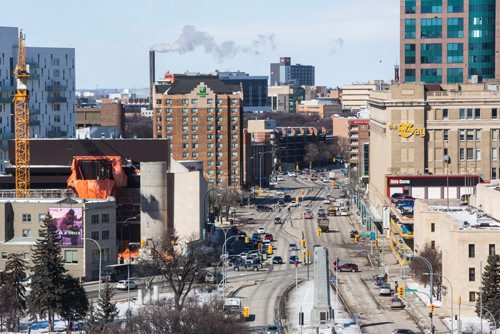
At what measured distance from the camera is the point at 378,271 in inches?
5251

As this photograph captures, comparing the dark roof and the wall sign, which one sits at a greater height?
the wall sign

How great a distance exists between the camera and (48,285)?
101000 mm

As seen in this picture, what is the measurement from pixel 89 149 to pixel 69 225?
21.3 m

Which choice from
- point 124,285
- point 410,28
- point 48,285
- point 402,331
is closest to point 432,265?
point 402,331

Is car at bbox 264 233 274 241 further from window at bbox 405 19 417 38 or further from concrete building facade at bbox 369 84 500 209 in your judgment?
window at bbox 405 19 417 38

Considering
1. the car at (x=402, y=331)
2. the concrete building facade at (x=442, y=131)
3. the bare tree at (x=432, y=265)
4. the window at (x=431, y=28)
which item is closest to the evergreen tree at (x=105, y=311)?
the car at (x=402, y=331)

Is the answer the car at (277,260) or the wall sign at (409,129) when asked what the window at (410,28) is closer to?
the wall sign at (409,129)

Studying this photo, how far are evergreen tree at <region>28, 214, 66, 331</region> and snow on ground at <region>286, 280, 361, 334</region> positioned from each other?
55.1 ft

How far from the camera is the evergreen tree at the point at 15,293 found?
99.9m

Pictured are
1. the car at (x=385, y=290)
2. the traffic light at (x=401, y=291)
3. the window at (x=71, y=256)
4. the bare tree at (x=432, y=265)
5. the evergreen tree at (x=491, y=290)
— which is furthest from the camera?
the window at (x=71, y=256)

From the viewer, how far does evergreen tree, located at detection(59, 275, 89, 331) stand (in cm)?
10019

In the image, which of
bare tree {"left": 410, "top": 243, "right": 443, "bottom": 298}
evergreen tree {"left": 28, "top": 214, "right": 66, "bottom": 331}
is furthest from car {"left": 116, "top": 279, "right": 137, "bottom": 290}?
bare tree {"left": 410, "top": 243, "right": 443, "bottom": 298}

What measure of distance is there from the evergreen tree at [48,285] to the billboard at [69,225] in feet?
81.2

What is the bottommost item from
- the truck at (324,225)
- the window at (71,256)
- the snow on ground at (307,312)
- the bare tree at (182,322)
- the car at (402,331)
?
the snow on ground at (307,312)
